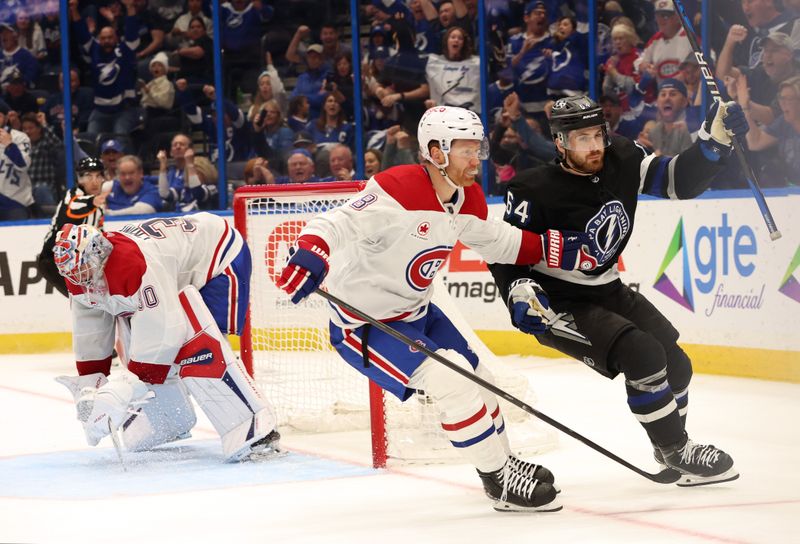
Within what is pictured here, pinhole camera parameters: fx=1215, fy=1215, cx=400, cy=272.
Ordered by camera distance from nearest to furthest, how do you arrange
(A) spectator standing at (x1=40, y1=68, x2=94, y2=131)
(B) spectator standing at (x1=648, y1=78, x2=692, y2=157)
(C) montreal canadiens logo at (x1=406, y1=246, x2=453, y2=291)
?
(C) montreal canadiens logo at (x1=406, y1=246, x2=453, y2=291), (B) spectator standing at (x1=648, y1=78, x2=692, y2=157), (A) spectator standing at (x1=40, y1=68, x2=94, y2=131)

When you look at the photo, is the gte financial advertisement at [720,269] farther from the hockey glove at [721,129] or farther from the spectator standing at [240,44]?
the spectator standing at [240,44]

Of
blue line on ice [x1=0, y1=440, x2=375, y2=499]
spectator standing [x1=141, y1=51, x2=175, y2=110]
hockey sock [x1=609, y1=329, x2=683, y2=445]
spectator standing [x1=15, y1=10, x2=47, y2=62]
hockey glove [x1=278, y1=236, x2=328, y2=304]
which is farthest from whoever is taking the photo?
spectator standing [x1=15, y1=10, x2=47, y2=62]

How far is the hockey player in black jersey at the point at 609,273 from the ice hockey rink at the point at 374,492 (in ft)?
0.75

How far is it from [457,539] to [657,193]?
1.28 meters

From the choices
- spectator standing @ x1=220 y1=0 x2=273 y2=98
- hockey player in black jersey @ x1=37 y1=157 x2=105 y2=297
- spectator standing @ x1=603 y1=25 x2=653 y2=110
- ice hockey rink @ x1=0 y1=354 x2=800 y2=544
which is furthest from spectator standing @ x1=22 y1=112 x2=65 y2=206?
spectator standing @ x1=603 y1=25 x2=653 y2=110

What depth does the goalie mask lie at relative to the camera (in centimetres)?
335

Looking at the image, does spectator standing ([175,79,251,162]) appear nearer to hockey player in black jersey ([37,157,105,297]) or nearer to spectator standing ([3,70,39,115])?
spectator standing ([3,70,39,115])

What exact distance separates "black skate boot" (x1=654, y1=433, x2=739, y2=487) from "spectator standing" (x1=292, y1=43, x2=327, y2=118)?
5.55 metres

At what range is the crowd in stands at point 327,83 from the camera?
6.43m

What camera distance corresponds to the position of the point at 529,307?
329 centimetres

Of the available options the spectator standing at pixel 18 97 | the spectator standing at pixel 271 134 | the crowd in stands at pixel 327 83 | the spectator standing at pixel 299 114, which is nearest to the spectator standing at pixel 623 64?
the crowd in stands at pixel 327 83

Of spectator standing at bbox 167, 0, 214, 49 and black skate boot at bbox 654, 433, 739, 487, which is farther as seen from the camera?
spectator standing at bbox 167, 0, 214, 49

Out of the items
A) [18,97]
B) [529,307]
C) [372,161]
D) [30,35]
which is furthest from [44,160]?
[529,307]

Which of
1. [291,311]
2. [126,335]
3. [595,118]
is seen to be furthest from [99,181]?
[595,118]
